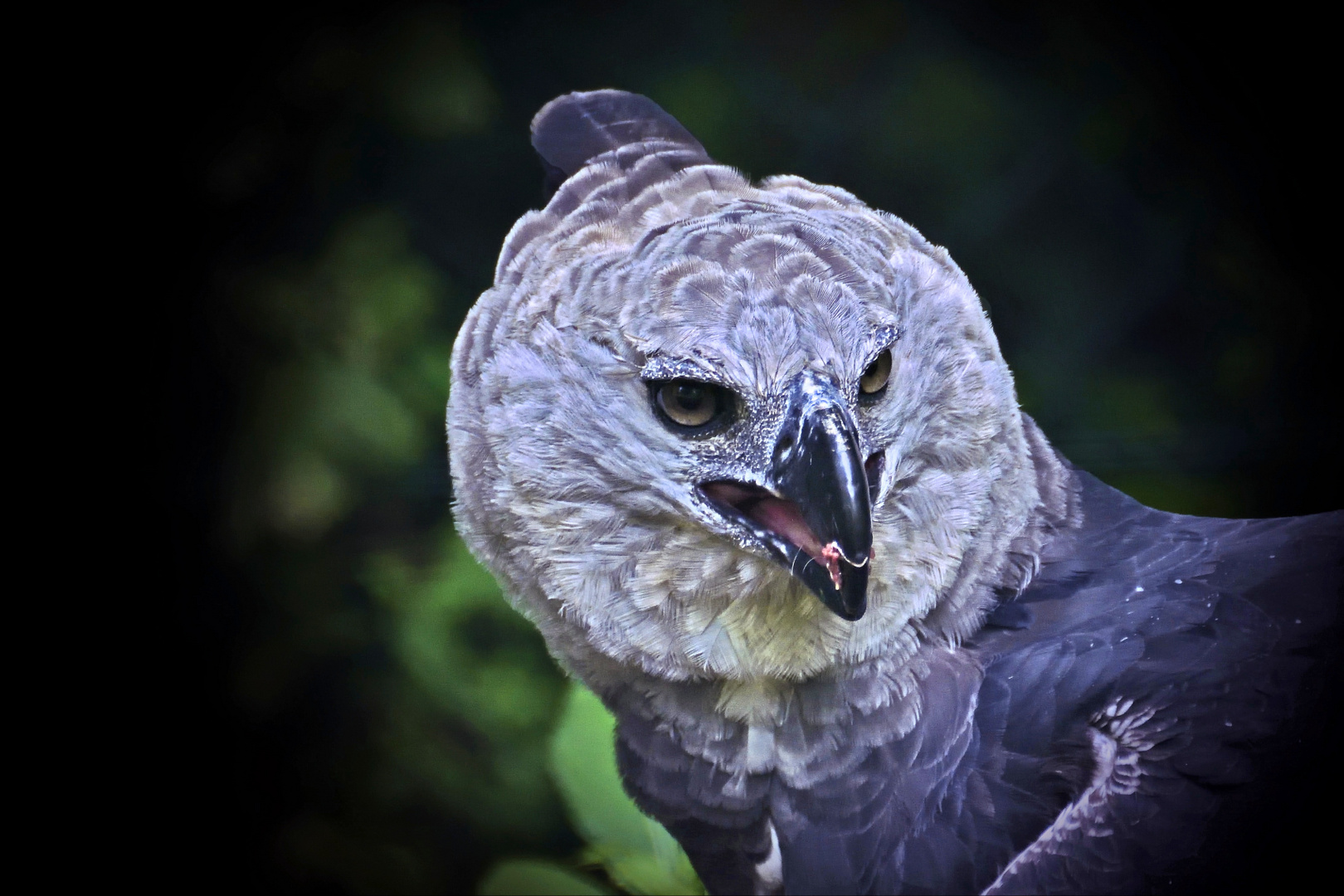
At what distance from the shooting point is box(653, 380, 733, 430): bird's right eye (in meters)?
0.71

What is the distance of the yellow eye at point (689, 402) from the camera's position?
2.33 ft

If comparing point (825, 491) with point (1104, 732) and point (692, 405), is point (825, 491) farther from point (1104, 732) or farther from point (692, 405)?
point (1104, 732)

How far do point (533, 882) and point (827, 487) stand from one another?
653mm

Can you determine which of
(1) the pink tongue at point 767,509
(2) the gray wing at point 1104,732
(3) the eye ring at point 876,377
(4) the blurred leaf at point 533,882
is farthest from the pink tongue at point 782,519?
(4) the blurred leaf at point 533,882

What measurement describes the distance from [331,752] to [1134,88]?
1.04m

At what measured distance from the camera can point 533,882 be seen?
1021mm

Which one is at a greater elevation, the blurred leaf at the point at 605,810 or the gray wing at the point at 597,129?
the gray wing at the point at 597,129

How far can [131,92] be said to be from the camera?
0.80 metres

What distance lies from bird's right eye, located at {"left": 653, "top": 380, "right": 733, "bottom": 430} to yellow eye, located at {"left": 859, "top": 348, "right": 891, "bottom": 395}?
0.11m

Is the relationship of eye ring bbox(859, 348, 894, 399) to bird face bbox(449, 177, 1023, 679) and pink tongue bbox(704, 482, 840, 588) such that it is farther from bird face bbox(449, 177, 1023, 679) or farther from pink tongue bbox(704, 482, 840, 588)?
pink tongue bbox(704, 482, 840, 588)

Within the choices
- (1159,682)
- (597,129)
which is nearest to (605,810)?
(1159,682)

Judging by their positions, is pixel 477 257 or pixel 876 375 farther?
→ pixel 477 257

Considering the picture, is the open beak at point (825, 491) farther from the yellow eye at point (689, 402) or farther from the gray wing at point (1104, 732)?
the gray wing at point (1104, 732)

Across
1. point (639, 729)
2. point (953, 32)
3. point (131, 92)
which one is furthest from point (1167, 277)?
point (131, 92)
